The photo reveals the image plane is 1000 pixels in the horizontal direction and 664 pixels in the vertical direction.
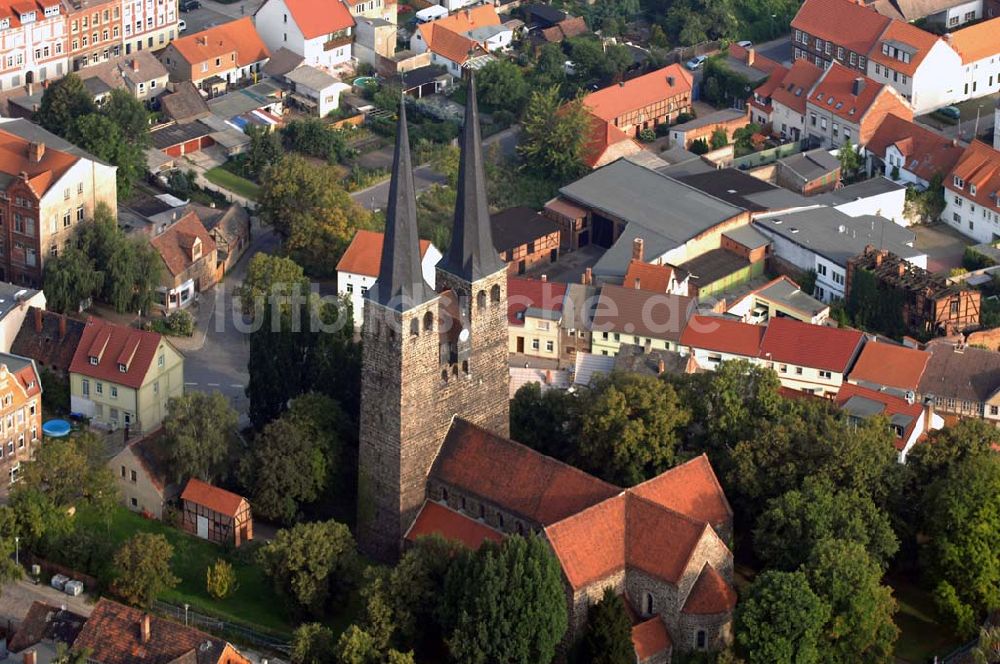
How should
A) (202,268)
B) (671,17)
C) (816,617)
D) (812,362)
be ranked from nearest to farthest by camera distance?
(816,617)
(812,362)
(202,268)
(671,17)

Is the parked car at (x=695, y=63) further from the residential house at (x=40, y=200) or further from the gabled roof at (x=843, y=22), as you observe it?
the residential house at (x=40, y=200)

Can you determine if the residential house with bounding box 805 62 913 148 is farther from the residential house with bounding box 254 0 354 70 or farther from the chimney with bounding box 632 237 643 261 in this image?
the residential house with bounding box 254 0 354 70

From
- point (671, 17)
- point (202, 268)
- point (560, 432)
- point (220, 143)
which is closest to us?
point (560, 432)

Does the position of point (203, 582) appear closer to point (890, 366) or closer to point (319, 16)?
point (890, 366)

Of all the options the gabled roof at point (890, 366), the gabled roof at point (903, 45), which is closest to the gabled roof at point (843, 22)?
the gabled roof at point (903, 45)

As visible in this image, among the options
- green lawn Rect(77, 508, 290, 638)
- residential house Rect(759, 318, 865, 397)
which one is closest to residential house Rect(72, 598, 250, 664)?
green lawn Rect(77, 508, 290, 638)

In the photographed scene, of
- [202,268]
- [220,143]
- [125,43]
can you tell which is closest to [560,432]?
[202,268]

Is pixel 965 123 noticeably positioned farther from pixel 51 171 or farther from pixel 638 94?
pixel 51 171
